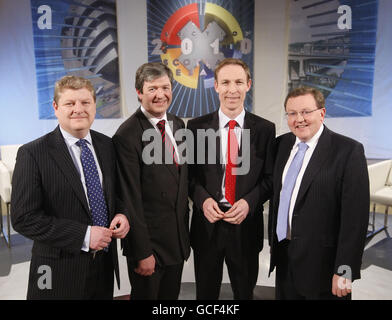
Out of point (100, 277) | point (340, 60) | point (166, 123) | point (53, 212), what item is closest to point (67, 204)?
point (53, 212)

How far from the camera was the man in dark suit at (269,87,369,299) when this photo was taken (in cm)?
169

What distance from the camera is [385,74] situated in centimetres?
495

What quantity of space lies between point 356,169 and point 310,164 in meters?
0.22

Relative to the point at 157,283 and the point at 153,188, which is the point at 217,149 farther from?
the point at 157,283

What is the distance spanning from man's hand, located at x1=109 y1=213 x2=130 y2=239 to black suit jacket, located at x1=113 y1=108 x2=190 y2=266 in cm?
8

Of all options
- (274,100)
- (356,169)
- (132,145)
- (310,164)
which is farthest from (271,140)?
(274,100)

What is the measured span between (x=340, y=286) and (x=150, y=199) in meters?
1.10

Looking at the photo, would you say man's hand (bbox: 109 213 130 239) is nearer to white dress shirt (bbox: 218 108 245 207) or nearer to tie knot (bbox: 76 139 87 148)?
tie knot (bbox: 76 139 87 148)

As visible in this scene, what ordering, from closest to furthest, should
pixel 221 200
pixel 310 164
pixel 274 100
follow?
pixel 310 164 < pixel 221 200 < pixel 274 100

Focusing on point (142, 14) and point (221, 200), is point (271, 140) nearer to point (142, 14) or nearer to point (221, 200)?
point (221, 200)

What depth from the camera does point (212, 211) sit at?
197 centimetres

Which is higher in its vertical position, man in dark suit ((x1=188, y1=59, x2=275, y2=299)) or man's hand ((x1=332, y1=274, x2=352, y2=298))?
man in dark suit ((x1=188, y1=59, x2=275, y2=299))

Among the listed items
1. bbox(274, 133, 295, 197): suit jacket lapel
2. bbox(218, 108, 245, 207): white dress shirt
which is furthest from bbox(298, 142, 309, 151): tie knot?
bbox(218, 108, 245, 207): white dress shirt

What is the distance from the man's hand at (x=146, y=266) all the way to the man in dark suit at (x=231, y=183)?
1.15ft
